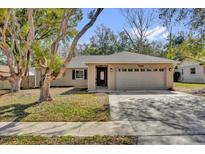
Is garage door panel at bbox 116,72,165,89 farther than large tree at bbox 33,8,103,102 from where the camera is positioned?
Yes

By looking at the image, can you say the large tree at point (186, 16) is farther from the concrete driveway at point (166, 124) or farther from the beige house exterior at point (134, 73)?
the concrete driveway at point (166, 124)

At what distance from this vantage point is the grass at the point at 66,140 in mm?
5848

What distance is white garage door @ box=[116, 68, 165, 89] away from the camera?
818 inches

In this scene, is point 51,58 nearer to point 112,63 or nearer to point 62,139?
point 62,139

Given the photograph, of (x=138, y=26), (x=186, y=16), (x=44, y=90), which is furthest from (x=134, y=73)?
(x=138, y=26)

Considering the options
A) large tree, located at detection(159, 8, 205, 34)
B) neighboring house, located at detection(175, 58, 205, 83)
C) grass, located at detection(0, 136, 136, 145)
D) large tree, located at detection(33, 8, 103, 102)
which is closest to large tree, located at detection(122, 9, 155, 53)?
neighboring house, located at detection(175, 58, 205, 83)

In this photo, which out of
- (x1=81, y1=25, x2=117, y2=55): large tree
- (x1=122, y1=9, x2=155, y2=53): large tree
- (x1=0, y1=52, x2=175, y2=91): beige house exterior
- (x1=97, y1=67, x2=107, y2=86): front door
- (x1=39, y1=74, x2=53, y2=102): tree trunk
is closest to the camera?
(x1=39, y1=74, x2=53, y2=102): tree trunk

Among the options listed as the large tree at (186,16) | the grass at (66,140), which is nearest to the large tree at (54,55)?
the large tree at (186,16)

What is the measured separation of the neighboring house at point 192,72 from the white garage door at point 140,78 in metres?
10.6

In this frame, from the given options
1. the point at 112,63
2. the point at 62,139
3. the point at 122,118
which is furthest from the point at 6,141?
the point at 112,63

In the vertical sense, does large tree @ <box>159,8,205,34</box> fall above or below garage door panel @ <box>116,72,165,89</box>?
above

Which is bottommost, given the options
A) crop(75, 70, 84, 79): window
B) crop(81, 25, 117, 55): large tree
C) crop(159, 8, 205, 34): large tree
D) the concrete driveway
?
the concrete driveway

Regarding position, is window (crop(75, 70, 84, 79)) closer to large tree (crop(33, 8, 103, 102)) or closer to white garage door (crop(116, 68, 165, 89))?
white garage door (crop(116, 68, 165, 89))
